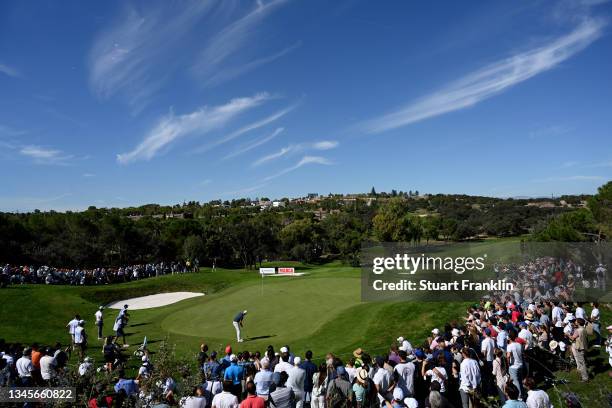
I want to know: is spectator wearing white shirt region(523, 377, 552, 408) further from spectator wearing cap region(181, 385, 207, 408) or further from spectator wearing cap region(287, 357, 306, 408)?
spectator wearing cap region(181, 385, 207, 408)

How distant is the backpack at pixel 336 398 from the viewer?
9.15 meters

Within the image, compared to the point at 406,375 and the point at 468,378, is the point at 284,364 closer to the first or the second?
the point at 406,375

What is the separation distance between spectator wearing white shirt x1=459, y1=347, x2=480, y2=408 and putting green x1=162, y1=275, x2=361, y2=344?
10.4 m

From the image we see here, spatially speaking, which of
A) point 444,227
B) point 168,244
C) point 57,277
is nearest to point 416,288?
point 57,277

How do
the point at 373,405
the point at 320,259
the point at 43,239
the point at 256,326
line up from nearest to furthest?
the point at 373,405 → the point at 256,326 → the point at 43,239 → the point at 320,259

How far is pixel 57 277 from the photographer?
132 feet

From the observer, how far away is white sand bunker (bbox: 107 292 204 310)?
34125 mm

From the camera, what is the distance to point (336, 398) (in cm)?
930

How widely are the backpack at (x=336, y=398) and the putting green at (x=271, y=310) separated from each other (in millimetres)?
10914

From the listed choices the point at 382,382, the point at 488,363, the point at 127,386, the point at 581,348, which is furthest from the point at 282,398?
the point at 581,348

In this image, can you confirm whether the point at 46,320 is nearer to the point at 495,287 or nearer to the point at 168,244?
the point at 495,287

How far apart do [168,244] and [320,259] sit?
35516 millimetres

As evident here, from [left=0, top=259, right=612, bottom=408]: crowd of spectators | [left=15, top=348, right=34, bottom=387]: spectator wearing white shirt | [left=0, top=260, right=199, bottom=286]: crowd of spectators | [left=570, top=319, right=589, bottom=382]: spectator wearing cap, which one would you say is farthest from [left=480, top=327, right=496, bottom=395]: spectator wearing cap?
[left=0, top=260, right=199, bottom=286]: crowd of spectators

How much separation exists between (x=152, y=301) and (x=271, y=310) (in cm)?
1460
